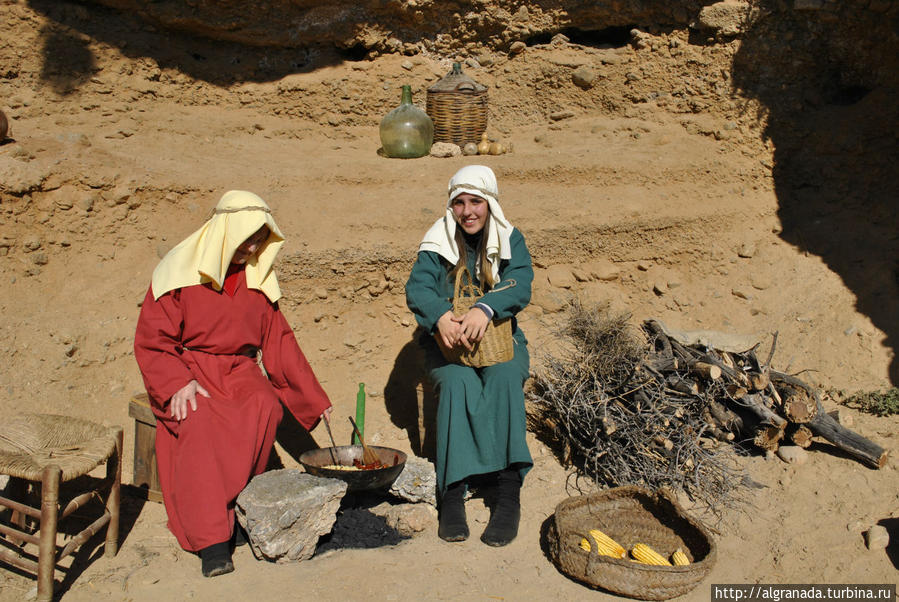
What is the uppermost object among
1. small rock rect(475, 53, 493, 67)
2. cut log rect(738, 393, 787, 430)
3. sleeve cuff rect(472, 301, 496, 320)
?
small rock rect(475, 53, 493, 67)

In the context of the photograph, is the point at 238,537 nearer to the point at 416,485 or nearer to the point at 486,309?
the point at 416,485

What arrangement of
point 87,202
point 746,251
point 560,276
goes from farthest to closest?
point 746,251 < point 560,276 < point 87,202

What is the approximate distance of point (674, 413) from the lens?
4.03 meters

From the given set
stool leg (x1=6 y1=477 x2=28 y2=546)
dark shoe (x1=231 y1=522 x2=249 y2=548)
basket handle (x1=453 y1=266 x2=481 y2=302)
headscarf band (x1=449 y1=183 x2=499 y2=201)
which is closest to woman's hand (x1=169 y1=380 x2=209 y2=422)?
dark shoe (x1=231 y1=522 x2=249 y2=548)

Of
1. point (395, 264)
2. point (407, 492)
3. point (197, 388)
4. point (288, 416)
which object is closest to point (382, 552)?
point (407, 492)

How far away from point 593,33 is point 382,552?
6113 mm

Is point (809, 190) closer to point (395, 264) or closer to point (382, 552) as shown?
point (395, 264)

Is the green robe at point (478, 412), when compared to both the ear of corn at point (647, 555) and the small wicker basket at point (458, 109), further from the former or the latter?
the small wicker basket at point (458, 109)

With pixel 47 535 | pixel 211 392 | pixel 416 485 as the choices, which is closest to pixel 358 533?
pixel 416 485

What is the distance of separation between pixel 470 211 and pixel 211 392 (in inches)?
61.2

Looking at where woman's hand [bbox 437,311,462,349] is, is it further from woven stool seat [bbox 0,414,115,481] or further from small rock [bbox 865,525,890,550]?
small rock [bbox 865,525,890,550]

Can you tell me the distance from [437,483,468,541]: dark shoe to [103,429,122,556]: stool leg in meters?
1.46

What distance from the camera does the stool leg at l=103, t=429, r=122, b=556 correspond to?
129 inches

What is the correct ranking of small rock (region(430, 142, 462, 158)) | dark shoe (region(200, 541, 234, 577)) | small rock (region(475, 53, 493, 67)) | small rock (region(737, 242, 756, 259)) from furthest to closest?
small rock (region(475, 53, 493, 67)) → small rock (region(430, 142, 462, 158)) → small rock (region(737, 242, 756, 259)) → dark shoe (region(200, 541, 234, 577))
